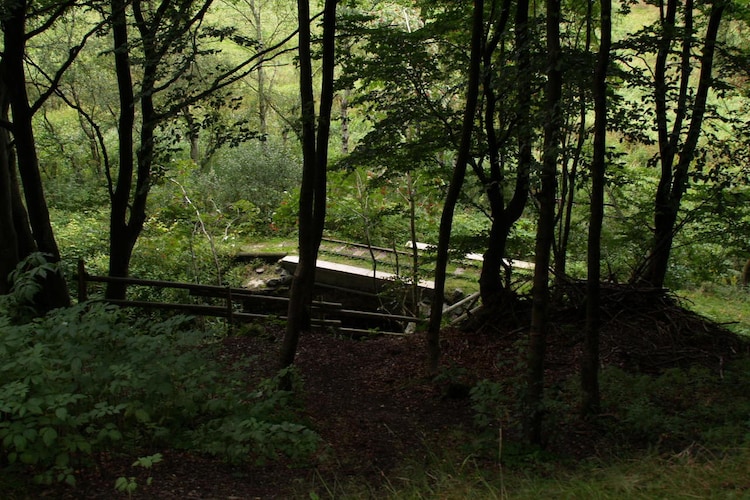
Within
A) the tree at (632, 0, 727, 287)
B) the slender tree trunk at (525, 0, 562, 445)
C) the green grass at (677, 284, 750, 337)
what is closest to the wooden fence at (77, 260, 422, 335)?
the tree at (632, 0, 727, 287)

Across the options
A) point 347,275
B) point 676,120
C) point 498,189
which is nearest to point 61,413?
point 498,189

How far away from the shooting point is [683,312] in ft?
27.0

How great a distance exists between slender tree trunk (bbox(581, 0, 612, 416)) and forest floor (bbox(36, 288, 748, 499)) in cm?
36

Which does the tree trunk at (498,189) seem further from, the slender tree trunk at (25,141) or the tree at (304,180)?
the slender tree trunk at (25,141)

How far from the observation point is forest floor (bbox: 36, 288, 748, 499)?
409cm

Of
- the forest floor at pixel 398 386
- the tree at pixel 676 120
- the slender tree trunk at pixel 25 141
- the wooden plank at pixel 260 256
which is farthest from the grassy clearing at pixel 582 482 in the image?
the wooden plank at pixel 260 256

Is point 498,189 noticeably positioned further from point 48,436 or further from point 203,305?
point 48,436

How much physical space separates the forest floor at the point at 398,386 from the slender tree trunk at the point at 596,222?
14.3 inches

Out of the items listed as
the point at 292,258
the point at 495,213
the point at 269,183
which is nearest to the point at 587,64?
the point at 495,213

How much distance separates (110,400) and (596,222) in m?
4.26

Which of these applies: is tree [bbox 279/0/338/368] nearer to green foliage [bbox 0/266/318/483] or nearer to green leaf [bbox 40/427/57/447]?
green foliage [bbox 0/266/318/483]

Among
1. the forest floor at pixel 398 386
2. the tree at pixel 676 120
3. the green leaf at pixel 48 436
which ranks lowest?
the forest floor at pixel 398 386

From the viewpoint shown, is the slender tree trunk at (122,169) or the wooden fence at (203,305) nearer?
the slender tree trunk at (122,169)

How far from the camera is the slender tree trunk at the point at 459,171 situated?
6.25 m
